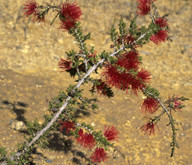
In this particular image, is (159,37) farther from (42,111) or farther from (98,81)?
(42,111)

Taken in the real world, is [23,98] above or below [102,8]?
below

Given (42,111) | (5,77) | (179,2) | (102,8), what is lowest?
(42,111)

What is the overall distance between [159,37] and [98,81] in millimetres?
739

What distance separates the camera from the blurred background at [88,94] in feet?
13.4

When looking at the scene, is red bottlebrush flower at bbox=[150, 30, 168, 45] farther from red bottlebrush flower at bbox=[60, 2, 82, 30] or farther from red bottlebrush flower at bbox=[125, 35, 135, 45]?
red bottlebrush flower at bbox=[60, 2, 82, 30]

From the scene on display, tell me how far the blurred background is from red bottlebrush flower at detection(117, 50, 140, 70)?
72 cm

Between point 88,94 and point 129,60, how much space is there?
343 cm

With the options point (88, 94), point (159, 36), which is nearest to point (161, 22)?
point (159, 36)

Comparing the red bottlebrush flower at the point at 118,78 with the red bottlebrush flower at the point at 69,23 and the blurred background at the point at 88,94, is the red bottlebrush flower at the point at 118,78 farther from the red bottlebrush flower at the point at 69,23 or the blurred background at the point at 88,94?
the blurred background at the point at 88,94

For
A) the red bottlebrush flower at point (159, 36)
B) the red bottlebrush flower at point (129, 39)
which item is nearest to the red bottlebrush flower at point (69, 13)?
the red bottlebrush flower at point (129, 39)

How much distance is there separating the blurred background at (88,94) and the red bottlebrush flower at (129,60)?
0.72 meters

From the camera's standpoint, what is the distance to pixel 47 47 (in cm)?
697

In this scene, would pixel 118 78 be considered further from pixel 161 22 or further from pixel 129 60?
pixel 161 22

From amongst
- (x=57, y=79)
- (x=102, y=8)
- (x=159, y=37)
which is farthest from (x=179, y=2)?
(x=159, y=37)
